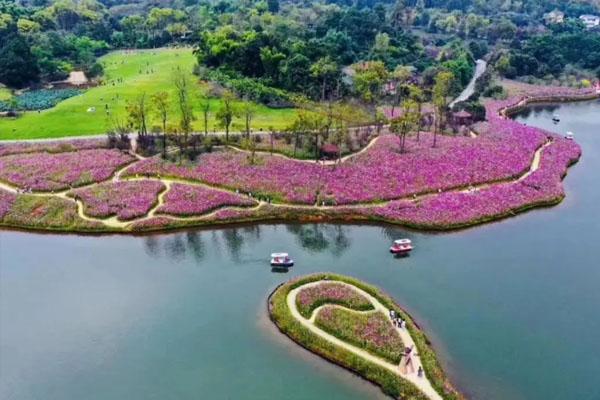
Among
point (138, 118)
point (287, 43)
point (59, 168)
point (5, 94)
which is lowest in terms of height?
point (59, 168)

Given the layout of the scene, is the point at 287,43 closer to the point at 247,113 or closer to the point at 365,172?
the point at 247,113

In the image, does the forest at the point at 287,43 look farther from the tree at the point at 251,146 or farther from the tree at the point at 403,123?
the tree at the point at 403,123

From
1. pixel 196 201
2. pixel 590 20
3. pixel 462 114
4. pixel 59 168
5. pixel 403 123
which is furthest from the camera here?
pixel 590 20

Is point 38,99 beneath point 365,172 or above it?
above

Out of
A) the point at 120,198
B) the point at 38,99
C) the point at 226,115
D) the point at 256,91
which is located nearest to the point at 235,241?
the point at 120,198

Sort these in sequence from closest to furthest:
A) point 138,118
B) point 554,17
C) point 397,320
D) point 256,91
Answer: point 397,320 → point 138,118 → point 256,91 → point 554,17

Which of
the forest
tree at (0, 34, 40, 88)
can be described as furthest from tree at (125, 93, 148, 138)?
tree at (0, 34, 40, 88)

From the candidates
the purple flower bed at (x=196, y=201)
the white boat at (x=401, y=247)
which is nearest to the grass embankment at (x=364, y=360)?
the white boat at (x=401, y=247)
